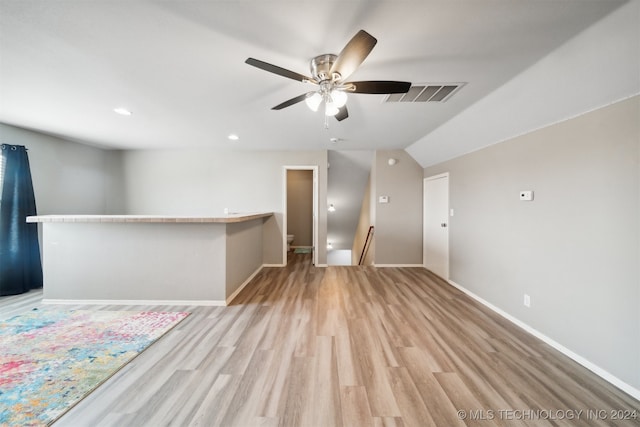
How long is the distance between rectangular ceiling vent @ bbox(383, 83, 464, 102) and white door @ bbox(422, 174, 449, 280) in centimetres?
189

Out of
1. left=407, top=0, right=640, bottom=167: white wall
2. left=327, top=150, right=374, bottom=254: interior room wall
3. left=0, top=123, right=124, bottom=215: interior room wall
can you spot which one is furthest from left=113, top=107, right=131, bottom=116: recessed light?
left=407, top=0, right=640, bottom=167: white wall

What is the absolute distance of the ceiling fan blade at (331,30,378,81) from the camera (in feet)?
4.04

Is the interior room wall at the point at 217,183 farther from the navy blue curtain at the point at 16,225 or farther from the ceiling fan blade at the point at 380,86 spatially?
the ceiling fan blade at the point at 380,86

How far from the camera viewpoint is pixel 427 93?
2.28 meters

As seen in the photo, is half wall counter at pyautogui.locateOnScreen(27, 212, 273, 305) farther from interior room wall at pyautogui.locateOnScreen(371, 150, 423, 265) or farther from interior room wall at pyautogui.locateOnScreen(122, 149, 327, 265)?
interior room wall at pyautogui.locateOnScreen(371, 150, 423, 265)

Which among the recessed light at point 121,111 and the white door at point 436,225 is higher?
the recessed light at point 121,111

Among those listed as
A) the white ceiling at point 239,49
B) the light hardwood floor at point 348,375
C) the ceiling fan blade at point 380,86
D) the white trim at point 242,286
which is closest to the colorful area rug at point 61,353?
the light hardwood floor at point 348,375

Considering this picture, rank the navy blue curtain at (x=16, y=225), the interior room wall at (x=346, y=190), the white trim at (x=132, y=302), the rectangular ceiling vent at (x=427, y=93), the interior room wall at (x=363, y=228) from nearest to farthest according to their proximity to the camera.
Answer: the rectangular ceiling vent at (x=427, y=93), the white trim at (x=132, y=302), the navy blue curtain at (x=16, y=225), the interior room wall at (x=346, y=190), the interior room wall at (x=363, y=228)

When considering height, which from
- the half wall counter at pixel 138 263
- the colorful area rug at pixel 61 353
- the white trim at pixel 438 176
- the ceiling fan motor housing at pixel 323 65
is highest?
the ceiling fan motor housing at pixel 323 65

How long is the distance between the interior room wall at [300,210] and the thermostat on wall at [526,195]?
5.02 metres

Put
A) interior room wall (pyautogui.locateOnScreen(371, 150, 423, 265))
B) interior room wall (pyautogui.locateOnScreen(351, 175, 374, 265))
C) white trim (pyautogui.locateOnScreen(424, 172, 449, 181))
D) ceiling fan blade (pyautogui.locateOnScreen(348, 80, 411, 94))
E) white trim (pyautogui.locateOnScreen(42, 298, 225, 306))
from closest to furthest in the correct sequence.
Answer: ceiling fan blade (pyautogui.locateOnScreen(348, 80, 411, 94)) → white trim (pyautogui.locateOnScreen(42, 298, 225, 306)) → white trim (pyautogui.locateOnScreen(424, 172, 449, 181)) → interior room wall (pyautogui.locateOnScreen(371, 150, 423, 265)) → interior room wall (pyautogui.locateOnScreen(351, 175, 374, 265))

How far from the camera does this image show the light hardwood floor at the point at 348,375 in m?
1.35

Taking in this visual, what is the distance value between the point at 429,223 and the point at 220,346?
4052 millimetres

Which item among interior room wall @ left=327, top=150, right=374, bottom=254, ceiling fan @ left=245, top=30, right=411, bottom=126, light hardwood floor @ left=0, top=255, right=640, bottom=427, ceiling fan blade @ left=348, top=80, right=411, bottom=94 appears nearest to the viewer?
light hardwood floor @ left=0, top=255, right=640, bottom=427
